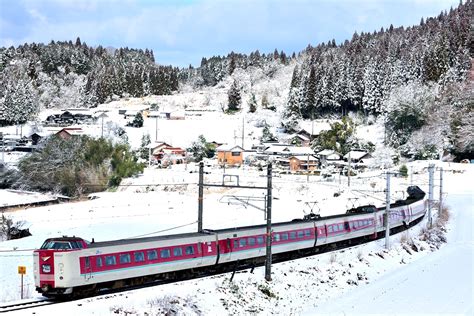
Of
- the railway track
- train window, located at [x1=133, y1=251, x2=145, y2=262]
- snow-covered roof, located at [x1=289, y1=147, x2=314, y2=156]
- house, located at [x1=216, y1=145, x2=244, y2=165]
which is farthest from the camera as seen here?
house, located at [x1=216, y1=145, x2=244, y2=165]

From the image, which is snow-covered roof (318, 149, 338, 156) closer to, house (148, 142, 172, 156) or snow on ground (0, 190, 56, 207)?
house (148, 142, 172, 156)

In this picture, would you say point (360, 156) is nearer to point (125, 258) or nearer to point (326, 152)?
point (326, 152)

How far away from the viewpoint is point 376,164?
9056cm

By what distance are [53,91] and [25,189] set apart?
122 metres

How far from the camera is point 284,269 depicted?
30844 mm

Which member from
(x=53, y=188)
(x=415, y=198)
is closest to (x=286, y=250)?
(x=415, y=198)

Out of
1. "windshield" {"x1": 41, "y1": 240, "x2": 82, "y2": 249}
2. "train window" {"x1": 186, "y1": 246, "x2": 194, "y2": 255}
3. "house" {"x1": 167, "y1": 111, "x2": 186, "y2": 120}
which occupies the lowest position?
"train window" {"x1": 186, "y1": 246, "x2": 194, "y2": 255}

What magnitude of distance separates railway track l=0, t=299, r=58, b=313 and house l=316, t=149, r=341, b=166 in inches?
2903

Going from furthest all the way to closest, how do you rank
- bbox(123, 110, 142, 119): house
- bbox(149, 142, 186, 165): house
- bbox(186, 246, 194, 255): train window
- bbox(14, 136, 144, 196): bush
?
bbox(123, 110, 142, 119): house < bbox(149, 142, 186, 165): house < bbox(14, 136, 144, 196): bush < bbox(186, 246, 194, 255): train window

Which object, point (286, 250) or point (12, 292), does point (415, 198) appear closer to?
point (286, 250)


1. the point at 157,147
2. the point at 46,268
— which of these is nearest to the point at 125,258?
the point at 46,268

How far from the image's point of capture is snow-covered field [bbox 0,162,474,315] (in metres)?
23.8

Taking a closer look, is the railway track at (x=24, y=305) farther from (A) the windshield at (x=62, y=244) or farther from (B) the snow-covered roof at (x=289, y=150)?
(B) the snow-covered roof at (x=289, y=150)

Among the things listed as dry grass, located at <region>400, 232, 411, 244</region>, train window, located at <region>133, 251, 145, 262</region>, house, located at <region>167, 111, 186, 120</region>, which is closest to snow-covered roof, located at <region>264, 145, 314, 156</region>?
house, located at <region>167, 111, 186, 120</region>
